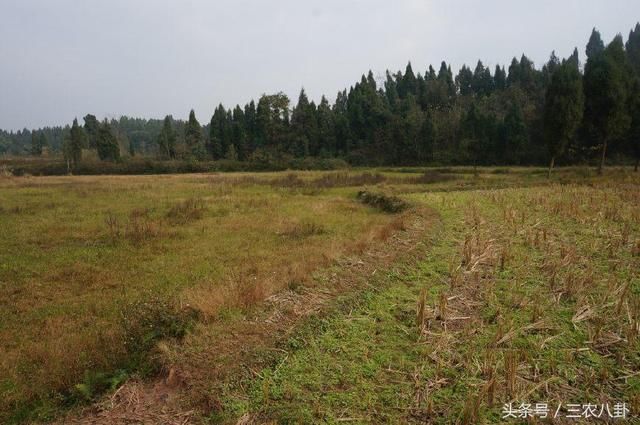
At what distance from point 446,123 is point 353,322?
72860 millimetres

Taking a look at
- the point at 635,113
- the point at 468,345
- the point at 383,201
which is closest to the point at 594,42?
the point at 635,113

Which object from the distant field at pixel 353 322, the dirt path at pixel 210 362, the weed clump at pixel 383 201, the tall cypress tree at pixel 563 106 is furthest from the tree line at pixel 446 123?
the dirt path at pixel 210 362

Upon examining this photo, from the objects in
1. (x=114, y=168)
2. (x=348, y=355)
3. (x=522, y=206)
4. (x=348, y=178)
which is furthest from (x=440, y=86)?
(x=348, y=355)

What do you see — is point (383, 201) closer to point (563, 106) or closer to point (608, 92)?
point (563, 106)

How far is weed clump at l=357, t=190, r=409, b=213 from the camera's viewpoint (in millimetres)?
18909

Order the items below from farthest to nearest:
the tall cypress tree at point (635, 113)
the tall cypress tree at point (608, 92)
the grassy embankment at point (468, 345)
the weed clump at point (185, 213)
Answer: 1. the tall cypress tree at point (635, 113)
2. the tall cypress tree at point (608, 92)
3. the weed clump at point (185, 213)
4. the grassy embankment at point (468, 345)

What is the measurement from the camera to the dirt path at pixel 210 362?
170 inches

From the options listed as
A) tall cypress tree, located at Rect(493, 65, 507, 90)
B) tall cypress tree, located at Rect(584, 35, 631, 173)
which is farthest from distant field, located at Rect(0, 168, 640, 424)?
tall cypress tree, located at Rect(493, 65, 507, 90)

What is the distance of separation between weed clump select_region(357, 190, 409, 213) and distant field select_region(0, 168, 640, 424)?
515 cm

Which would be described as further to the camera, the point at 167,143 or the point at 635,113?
the point at 167,143

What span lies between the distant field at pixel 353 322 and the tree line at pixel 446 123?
2645cm

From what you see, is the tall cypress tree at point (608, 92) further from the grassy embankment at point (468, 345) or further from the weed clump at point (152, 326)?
the weed clump at point (152, 326)

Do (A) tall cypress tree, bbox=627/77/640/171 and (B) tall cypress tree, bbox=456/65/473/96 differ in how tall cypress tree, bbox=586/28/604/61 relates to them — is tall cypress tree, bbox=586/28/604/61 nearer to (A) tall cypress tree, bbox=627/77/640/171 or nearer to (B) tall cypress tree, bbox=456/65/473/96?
(B) tall cypress tree, bbox=456/65/473/96

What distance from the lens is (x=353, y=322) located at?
6004mm
